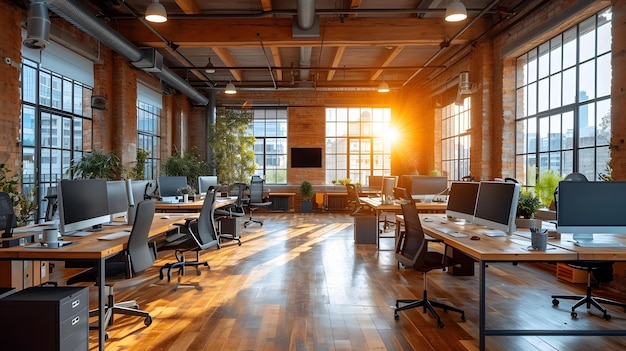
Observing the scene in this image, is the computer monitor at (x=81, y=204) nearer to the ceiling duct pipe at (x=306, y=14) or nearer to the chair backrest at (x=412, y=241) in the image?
the chair backrest at (x=412, y=241)

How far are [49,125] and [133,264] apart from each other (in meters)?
4.99

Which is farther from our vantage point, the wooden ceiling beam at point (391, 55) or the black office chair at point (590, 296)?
the wooden ceiling beam at point (391, 55)

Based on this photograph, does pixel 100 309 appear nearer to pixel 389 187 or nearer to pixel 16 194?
pixel 16 194

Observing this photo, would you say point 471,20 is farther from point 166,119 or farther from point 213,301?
point 166,119

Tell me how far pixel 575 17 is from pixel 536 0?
3.42 ft

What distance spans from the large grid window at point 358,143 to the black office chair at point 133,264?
427 inches

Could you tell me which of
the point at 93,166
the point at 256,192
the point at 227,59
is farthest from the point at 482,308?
the point at 227,59

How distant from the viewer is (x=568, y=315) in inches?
152

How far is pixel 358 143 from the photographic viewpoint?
14.4m

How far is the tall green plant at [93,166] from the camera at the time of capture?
7469mm

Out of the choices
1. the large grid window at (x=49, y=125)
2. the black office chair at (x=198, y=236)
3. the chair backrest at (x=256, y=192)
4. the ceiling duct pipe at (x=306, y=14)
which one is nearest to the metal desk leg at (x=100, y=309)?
the black office chair at (x=198, y=236)

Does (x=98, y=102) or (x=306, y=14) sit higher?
(x=306, y=14)

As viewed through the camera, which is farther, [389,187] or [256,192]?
[256,192]

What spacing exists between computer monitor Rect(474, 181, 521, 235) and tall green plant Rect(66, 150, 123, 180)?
6435 mm
